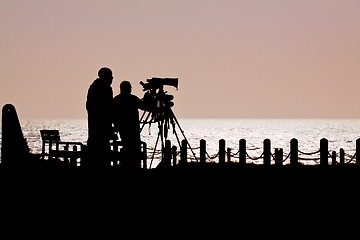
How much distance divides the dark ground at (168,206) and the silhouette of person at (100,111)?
0.56m

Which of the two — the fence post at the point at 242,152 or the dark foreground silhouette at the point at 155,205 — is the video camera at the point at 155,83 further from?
the fence post at the point at 242,152

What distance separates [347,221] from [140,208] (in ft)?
12.1

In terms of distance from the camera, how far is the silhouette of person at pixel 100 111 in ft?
41.4

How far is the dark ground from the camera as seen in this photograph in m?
9.49

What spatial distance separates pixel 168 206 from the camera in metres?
11.9

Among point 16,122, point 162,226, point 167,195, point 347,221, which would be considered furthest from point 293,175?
point 16,122

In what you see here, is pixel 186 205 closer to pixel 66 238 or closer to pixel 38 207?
pixel 38 207

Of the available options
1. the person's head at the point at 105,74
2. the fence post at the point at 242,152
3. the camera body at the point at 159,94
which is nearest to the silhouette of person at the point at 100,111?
the person's head at the point at 105,74

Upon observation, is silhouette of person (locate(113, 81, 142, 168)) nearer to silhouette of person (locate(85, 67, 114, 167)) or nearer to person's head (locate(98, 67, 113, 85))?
silhouette of person (locate(85, 67, 114, 167))

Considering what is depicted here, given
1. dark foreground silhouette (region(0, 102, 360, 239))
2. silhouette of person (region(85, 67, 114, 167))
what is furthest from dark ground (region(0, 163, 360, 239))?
silhouette of person (region(85, 67, 114, 167))

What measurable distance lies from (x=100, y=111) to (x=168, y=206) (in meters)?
2.47

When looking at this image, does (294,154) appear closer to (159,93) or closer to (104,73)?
(159,93)

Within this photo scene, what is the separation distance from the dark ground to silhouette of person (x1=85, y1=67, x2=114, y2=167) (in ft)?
1.85

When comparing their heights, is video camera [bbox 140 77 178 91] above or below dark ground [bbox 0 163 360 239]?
above
